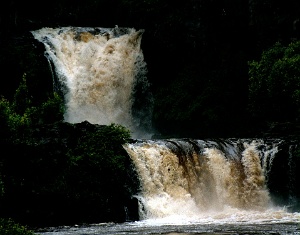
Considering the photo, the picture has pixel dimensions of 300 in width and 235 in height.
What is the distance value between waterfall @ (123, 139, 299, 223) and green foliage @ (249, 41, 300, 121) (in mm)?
3687

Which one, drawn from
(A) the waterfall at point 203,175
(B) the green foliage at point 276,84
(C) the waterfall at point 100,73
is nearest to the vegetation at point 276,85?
(B) the green foliage at point 276,84

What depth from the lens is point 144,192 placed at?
865 inches

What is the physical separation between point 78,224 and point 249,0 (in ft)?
55.9

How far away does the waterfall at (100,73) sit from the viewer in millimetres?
32000

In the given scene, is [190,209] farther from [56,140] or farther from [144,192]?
[56,140]

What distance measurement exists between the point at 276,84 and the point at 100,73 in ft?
33.8

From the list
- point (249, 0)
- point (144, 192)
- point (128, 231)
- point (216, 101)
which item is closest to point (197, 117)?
point (216, 101)

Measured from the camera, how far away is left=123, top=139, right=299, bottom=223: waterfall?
72.2ft

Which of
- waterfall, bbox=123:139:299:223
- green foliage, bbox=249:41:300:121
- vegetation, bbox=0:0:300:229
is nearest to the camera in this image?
vegetation, bbox=0:0:300:229

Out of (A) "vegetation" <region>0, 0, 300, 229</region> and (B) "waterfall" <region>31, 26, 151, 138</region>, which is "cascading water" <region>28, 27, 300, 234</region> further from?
(A) "vegetation" <region>0, 0, 300, 229</region>

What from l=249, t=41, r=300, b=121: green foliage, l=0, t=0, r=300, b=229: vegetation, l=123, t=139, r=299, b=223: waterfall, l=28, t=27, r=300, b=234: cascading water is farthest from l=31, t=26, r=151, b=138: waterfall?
l=123, t=139, r=299, b=223: waterfall

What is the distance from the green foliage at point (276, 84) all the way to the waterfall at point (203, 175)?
369 centimetres

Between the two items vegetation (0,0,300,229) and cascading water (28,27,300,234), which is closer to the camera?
cascading water (28,27,300,234)

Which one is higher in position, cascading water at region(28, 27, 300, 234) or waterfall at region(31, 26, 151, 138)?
waterfall at region(31, 26, 151, 138)
